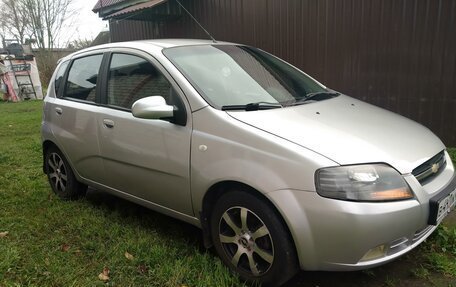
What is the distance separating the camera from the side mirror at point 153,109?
286 centimetres

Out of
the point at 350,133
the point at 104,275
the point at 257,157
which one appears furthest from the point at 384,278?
the point at 104,275

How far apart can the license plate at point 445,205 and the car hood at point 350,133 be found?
0.87 feet

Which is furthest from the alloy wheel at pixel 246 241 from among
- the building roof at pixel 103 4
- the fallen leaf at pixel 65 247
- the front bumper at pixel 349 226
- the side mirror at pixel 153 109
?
the building roof at pixel 103 4

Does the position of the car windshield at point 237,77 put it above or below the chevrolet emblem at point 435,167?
above

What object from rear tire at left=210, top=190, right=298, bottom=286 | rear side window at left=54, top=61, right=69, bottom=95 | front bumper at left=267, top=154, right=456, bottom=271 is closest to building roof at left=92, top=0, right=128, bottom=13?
rear side window at left=54, top=61, right=69, bottom=95

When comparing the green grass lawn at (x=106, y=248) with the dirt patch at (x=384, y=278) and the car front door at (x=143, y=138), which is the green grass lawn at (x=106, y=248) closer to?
the dirt patch at (x=384, y=278)

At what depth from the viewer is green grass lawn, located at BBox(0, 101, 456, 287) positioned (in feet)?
9.33

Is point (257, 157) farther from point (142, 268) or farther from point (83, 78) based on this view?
point (83, 78)

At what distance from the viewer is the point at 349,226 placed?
2.23 meters

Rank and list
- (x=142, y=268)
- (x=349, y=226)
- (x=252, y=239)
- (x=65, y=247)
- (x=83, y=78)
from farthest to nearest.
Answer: (x=83, y=78) < (x=65, y=247) < (x=142, y=268) < (x=252, y=239) < (x=349, y=226)

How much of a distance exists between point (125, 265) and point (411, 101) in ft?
15.1

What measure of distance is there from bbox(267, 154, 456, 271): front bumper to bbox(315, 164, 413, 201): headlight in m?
0.04

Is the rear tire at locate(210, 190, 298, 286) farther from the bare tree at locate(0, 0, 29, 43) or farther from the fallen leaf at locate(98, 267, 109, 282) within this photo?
the bare tree at locate(0, 0, 29, 43)

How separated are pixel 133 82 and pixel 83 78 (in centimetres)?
87
